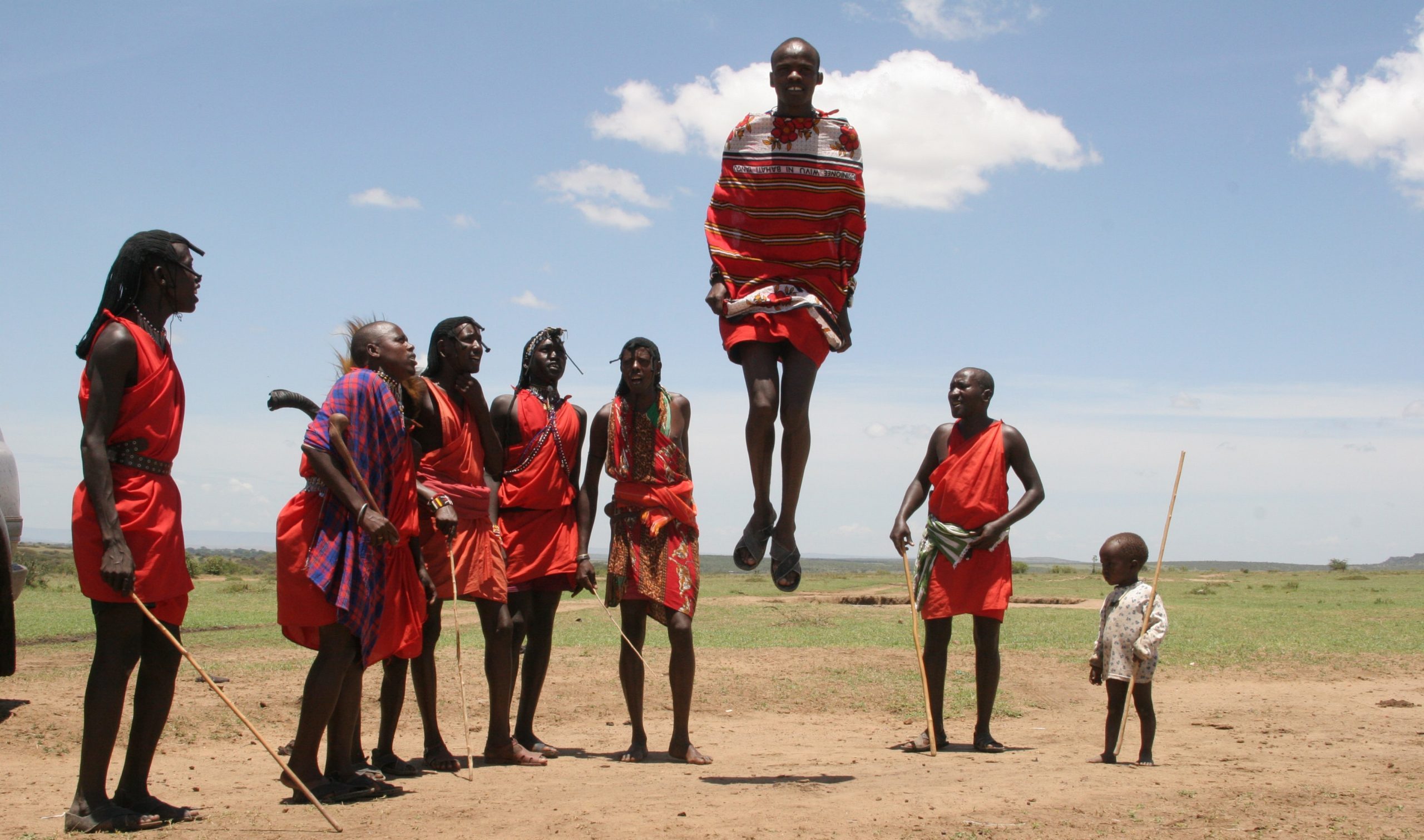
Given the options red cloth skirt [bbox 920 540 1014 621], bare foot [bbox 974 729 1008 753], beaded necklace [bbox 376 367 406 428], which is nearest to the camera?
beaded necklace [bbox 376 367 406 428]

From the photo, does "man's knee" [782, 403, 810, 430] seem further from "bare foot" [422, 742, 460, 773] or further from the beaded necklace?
"bare foot" [422, 742, 460, 773]

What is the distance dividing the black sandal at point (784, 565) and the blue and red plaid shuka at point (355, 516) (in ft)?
5.96

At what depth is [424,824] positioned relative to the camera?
15.2 ft

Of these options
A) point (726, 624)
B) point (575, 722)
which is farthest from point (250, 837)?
point (726, 624)

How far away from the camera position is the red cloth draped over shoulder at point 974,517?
24.1ft

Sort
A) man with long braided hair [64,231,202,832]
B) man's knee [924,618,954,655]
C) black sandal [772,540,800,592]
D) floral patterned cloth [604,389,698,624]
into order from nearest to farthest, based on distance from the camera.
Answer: man with long braided hair [64,231,202,832]
black sandal [772,540,800,592]
floral patterned cloth [604,389,698,624]
man's knee [924,618,954,655]

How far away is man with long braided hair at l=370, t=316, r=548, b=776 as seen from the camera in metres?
6.43

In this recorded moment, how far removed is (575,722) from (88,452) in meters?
4.53

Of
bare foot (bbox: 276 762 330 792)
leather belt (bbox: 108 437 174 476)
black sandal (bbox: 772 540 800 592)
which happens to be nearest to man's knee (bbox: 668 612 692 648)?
black sandal (bbox: 772 540 800 592)

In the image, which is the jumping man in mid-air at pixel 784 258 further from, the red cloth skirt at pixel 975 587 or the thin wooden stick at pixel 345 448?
the red cloth skirt at pixel 975 587

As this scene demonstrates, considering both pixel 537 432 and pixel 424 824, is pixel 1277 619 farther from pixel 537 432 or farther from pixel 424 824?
pixel 424 824

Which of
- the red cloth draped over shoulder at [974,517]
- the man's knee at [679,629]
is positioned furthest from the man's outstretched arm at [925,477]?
the man's knee at [679,629]

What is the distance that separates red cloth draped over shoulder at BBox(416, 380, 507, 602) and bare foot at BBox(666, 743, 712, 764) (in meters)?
1.33

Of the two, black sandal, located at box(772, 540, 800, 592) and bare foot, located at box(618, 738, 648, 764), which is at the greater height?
black sandal, located at box(772, 540, 800, 592)
